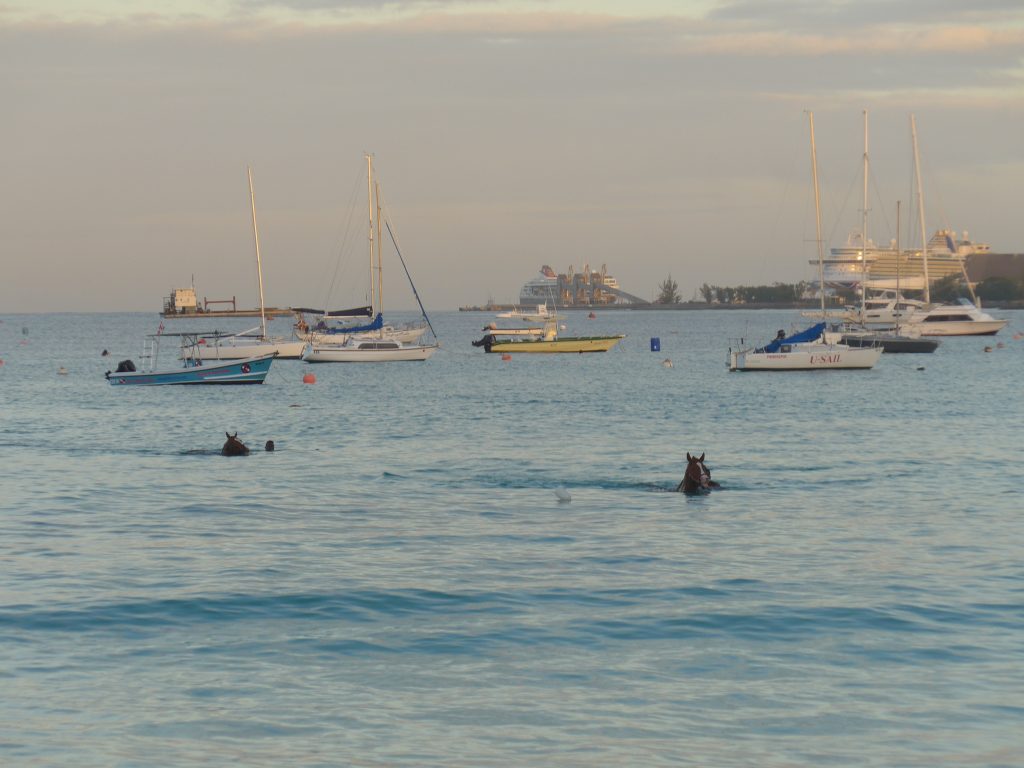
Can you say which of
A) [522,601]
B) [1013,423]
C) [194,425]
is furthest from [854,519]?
[194,425]

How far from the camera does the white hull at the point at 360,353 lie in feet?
308

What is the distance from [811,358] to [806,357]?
387 mm

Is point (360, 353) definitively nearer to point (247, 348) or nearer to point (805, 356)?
point (247, 348)

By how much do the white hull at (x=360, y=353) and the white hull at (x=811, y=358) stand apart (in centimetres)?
2540

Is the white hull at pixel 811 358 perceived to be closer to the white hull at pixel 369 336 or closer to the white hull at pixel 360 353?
the white hull at pixel 360 353

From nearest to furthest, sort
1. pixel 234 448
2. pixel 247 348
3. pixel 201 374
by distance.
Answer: pixel 234 448 < pixel 201 374 < pixel 247 348

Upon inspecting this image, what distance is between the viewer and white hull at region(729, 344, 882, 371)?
79312 millimetres

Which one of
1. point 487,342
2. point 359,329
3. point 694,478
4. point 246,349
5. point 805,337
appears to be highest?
point 359,329

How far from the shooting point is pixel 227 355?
303 feet

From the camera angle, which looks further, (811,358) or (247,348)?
(247,348)

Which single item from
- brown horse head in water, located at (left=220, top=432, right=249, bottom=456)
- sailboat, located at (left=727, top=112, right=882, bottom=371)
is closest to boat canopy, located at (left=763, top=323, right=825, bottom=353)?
sailboat, located at (left=727, top=112, right=882, bottom=371)

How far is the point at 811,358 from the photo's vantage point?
79562mm

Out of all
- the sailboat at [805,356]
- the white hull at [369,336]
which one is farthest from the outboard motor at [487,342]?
the sailboat at [805,356]

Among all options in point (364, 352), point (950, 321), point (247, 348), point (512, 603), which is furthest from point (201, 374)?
point (950, 321)
